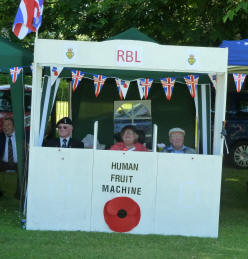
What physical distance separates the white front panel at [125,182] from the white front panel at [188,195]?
0.10 meters

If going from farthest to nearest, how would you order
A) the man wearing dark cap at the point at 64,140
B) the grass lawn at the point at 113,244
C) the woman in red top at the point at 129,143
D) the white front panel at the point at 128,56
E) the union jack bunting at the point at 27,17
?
the man wearing dark cap at the point at 64,140 → the woman in red top at the point at 129,143 → the union jack bunting at the point at 27,17 → the white front panel at the point at 128,56 → the grass lawn at the point at 113,244

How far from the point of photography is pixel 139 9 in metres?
10.5

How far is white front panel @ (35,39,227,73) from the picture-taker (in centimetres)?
657

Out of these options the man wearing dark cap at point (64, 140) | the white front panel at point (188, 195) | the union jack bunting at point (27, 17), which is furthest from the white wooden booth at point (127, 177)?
the man wearing dark cap at point (64, 140)

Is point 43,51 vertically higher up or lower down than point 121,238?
higher up

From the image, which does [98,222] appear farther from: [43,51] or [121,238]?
[43,51]

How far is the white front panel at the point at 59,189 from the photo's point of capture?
6.62 meters

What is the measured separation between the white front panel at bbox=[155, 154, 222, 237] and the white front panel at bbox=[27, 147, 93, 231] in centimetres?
87

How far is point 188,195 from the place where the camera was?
21.6ft

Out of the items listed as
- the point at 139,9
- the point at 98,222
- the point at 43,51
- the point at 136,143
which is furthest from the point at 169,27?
the point at 98,222

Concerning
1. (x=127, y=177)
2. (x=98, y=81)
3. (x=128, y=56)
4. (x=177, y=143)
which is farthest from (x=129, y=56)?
(x=177, y=143)

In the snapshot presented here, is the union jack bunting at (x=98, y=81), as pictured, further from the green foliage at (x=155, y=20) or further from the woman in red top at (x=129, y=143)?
the green foliage at (x=155, y=20)

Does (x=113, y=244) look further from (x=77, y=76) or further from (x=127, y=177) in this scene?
(x=77, y=76)

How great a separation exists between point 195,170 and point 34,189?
193 cm
